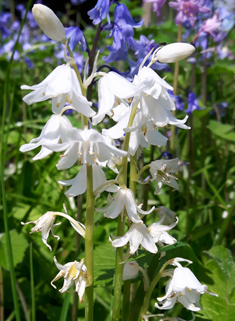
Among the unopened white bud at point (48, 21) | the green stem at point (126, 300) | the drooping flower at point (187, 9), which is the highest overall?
the drooping flower at point (187, 9)

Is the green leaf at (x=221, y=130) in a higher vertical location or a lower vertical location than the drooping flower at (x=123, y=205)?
higher

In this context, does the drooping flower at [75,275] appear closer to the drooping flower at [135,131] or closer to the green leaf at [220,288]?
the drooping flower at [135,131]

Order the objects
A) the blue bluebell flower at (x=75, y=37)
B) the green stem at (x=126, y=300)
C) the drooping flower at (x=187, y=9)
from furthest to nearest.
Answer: the drooping flower at (x=187, y=9), the blue bluebell flower at (x=75, y=37), the green stem at (x=126, y=300)

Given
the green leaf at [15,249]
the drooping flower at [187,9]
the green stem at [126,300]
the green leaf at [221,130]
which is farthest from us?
the green leaf at [221,130]

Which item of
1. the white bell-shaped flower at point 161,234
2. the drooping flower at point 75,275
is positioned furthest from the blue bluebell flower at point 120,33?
the drooping flower at point 75,275

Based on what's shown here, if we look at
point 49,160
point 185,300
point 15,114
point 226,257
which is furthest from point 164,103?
point 15,114

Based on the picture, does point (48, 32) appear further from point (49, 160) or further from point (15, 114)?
point (15, 114)

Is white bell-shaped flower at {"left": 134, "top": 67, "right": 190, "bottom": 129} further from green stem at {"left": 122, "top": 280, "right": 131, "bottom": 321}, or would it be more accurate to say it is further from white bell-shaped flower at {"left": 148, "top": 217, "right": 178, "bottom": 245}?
green stem at {"left": 122, "top": 280, "right": 131, "bottom": 321}

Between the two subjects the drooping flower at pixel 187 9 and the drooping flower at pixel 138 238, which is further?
the drooping flower at pixel 187 9

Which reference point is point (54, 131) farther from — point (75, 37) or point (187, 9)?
point (187, 9)
